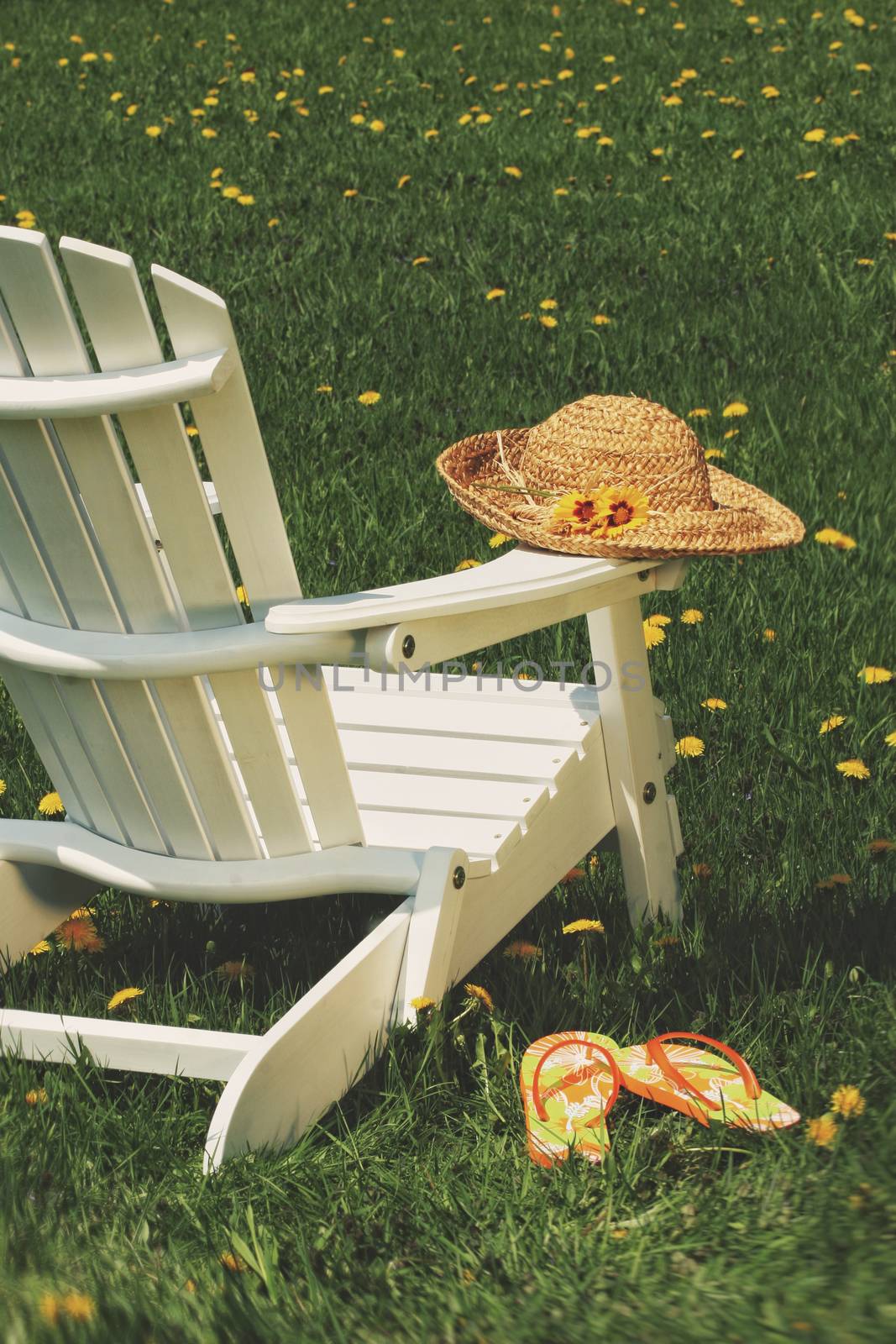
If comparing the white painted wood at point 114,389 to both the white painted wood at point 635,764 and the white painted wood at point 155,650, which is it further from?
the white painted wood at point 635,764

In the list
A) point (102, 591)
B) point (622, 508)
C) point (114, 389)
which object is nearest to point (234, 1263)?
point (102, 591)

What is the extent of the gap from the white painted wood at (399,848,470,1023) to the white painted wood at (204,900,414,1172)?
2 cm

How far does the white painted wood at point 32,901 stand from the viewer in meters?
1.90

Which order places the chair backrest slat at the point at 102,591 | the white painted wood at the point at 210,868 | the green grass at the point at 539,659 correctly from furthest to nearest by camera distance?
the white painted wood at the point at 210,868, the chair backrest slat at the point at 102,591, the green grass at the point at 539,659

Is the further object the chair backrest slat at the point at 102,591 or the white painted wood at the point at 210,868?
the white painted wood at the point at 210,868

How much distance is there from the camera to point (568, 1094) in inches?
65.1

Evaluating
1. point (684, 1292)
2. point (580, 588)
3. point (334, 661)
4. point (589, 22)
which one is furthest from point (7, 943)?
point (589, 22)

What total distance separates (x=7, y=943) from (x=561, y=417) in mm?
1101

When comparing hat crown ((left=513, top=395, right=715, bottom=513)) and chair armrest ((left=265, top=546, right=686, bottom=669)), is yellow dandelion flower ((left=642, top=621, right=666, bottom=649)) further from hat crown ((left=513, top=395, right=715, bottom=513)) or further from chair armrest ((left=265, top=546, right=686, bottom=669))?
chair armrest ((left=265, top=546, right=686, bottom=669))

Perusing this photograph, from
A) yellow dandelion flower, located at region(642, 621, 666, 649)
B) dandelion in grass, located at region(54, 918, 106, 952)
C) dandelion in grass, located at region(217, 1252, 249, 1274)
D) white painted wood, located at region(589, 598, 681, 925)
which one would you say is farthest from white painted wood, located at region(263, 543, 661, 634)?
yellow dandelion flower, located at region(642, 621, 666, 649)

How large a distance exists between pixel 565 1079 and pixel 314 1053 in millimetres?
326

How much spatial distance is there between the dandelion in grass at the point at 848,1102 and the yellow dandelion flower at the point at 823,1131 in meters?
0.01

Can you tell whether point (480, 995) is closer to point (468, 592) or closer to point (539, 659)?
point (468, 592)

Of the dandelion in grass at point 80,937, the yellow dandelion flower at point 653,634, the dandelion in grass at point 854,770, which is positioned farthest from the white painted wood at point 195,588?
the yellow dandelion flower at point 653,634
